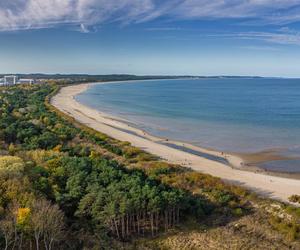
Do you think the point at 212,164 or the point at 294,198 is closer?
the point at 294,198

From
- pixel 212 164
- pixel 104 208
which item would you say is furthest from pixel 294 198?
pixel 104 208

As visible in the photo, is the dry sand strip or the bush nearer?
the bush

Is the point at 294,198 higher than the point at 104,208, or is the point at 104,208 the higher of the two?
the point at 104,208

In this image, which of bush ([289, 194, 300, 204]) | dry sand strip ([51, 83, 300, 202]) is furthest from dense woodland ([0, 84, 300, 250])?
dry sand strip ([51, 83, 300, 202])

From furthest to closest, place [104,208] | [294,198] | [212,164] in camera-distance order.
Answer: [212,164] → [294,198] → [104,208]

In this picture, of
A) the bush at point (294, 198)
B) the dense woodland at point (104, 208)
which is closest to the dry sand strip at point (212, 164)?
the bush at point (294, 198)

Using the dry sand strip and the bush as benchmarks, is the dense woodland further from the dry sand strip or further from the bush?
the dry sand strip

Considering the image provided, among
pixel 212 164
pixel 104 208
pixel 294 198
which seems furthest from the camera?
pixel 212 164

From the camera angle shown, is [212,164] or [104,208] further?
[212,164]

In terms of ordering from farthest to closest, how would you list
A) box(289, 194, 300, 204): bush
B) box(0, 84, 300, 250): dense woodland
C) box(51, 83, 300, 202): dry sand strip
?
box(51, 83, 300, 202): dry sand strip, box(289, 194, 300, 204): bush, box(0, 84, 300, 250): dense woodland

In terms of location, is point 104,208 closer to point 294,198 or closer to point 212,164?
point 294,198

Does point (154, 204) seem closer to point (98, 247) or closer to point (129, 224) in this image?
point (129, 224)

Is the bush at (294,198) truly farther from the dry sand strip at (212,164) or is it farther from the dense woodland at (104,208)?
the dense woodland at (104,208)
